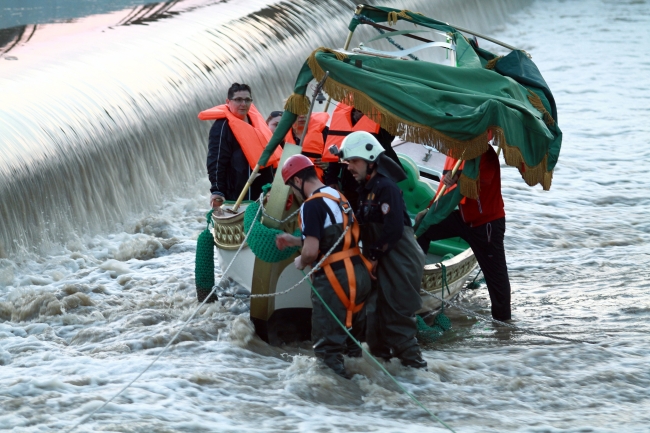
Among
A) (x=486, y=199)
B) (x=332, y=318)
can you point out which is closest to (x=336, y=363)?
(x=332, y=318)

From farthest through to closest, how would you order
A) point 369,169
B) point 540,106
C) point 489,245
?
point 540,106 → point 489,245 → point 369,169

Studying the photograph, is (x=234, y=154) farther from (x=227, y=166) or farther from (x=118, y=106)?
(x=118, y=106)

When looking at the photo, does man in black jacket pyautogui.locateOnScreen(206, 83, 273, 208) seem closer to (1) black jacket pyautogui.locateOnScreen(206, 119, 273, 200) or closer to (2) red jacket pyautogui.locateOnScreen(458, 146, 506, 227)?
(1) black jacket pyautogui.locateOnScreen(206, 119, 273, 200)

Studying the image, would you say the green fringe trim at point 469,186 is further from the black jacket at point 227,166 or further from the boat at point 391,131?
the black jacket at point 227,166

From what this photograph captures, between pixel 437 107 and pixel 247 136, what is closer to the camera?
pixel 437 107

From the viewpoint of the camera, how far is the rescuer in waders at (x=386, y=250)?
669 cm

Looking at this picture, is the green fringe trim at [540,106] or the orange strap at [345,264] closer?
the orange strap at [345,264]

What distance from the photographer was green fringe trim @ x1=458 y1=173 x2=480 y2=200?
293 inches

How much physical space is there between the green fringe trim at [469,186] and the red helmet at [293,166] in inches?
56.8

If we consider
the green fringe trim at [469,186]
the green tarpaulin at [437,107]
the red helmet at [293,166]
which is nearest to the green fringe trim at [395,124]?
the green tarpaulin at [437,107]

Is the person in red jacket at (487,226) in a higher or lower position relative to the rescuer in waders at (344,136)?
lower

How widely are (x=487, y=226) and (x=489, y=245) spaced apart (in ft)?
0.59

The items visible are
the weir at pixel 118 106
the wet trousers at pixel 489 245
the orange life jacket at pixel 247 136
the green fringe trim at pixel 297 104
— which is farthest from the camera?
the weir at pixel 118 106

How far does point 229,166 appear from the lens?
28.6ft
